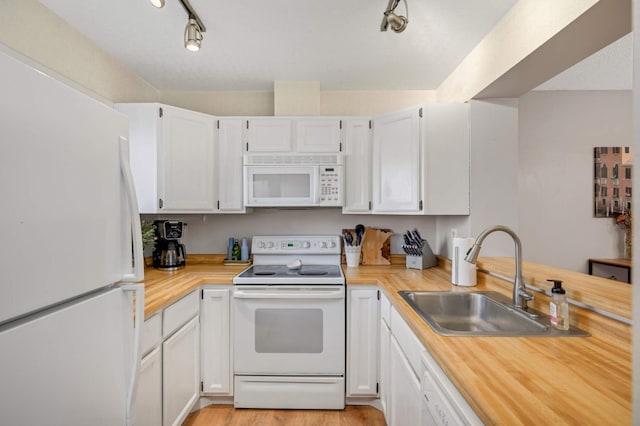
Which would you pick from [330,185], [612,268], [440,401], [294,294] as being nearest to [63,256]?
[440,401]

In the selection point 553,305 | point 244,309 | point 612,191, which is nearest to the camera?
point 553,305

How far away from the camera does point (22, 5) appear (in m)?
1.55

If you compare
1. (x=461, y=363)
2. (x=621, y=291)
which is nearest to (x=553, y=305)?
(x=621, y=291)

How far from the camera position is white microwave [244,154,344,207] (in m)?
2.47

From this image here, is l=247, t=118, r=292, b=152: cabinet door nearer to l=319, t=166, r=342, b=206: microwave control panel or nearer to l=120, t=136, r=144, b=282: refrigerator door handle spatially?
l=319, t=166, r=342, b=206: microwave control panel

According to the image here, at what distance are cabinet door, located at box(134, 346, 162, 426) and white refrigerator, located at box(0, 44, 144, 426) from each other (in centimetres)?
61

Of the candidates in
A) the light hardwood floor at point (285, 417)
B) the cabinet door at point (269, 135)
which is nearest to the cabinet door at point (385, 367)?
the light hardwood floor at point (285, 417)

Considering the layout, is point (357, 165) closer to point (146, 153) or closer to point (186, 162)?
point (186, 162)

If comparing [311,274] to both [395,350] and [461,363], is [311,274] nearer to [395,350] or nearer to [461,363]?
[395,350]

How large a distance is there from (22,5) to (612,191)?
4.43 meters

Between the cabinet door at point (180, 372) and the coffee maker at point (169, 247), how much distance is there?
62cm

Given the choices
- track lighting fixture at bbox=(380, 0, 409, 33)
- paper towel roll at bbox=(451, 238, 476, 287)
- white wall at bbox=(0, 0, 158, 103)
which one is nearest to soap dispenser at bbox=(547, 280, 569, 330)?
paper towel roll at bbox=(451, 238, 476, 287)

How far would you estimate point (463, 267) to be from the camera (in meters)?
1.91

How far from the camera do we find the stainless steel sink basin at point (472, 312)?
1396 millimetres
